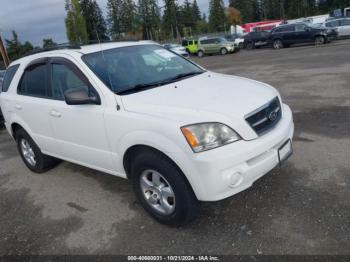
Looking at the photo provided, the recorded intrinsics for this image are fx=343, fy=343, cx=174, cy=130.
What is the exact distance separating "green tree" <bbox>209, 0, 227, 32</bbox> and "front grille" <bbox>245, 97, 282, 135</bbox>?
273ft

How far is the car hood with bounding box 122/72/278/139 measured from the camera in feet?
9.67

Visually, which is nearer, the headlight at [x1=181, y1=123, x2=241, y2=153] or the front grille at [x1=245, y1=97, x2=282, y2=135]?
the headlight at [x1=181, y1=123, x2=241, y2=153]

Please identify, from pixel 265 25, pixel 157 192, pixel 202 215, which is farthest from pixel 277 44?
pixel 157 192

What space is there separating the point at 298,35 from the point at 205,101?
2400 centimetres

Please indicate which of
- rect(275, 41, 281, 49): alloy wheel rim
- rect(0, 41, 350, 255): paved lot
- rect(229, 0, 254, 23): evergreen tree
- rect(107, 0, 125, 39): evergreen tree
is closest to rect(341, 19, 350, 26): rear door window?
rect(275, 41, 281, 49): alloy wheel rim

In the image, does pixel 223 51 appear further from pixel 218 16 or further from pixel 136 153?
pixel 218 16

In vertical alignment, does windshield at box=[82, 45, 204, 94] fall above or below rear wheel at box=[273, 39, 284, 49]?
above

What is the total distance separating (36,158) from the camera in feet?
16.8

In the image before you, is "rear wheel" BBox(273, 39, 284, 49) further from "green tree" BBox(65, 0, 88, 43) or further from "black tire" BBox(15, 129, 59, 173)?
"black tire" BBox(15, 129, 59, 173)

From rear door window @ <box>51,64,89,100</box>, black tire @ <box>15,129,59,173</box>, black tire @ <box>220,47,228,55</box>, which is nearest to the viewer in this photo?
rear door window @ <box>51,64,89,100</box>

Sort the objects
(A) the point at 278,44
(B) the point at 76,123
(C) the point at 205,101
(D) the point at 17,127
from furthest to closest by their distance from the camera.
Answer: (A) the point at 278,44 < (D) the point at 17,127 < (B) the point at 76,123 < (C) the point at 205,101

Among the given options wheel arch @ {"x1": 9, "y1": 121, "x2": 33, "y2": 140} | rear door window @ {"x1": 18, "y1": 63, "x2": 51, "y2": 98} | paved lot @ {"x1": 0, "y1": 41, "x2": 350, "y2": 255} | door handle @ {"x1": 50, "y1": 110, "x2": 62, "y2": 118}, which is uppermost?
rear door window @ {"x1": 18, "y1": 63, "x2": 51, "y2": 98}

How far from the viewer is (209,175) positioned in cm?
283

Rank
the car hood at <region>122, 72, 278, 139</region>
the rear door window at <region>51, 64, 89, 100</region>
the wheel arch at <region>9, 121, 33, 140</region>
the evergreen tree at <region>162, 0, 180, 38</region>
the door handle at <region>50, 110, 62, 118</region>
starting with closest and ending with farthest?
the car hood at <region>122, 72, 278, 139</region>, the rear door window at <region>51, 64, 89, 100</region>, the door handle at <region>50, 110, 62, 118</region>, the wheel arch at <region>9, 121, 33, 140</region>, the evergreen tree at <region>162, 0, 180, 38</region>
